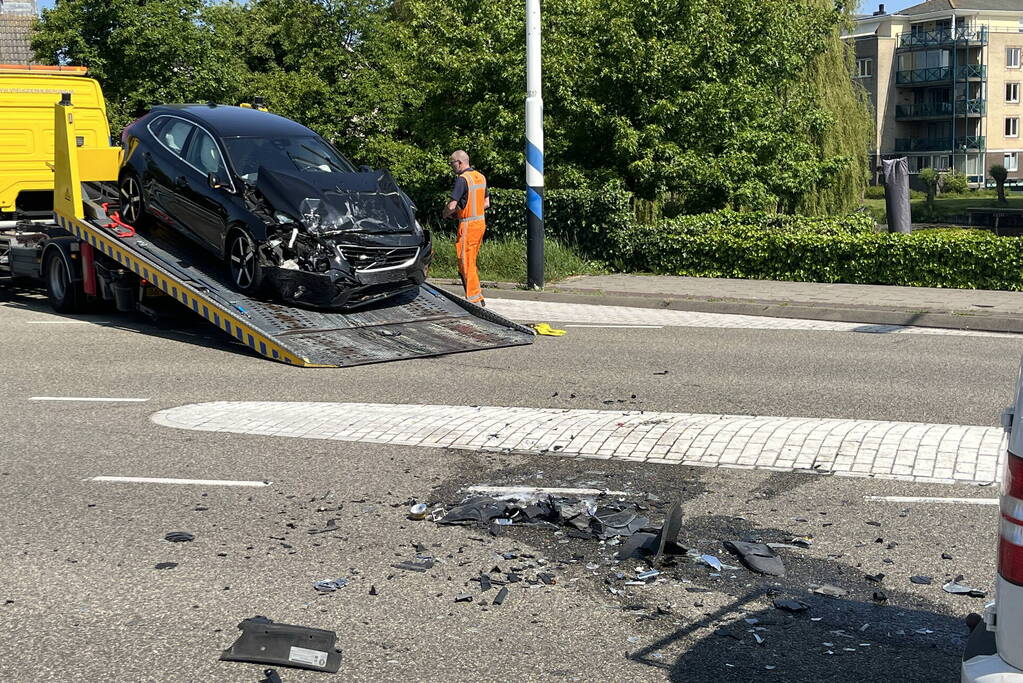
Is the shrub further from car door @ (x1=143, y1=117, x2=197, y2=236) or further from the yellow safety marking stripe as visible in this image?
the yellow safety marking stripe

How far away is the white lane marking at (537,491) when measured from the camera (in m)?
6.80

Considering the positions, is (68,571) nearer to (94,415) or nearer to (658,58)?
(94,415)

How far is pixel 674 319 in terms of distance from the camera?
1497cm

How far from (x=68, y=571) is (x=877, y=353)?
27.9ft

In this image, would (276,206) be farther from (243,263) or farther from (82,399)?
(82,399)

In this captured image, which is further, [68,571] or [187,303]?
[187,303]

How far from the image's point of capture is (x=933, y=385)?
10.1 metres

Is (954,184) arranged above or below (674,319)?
above

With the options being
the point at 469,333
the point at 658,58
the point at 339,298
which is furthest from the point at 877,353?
the point at 658,58

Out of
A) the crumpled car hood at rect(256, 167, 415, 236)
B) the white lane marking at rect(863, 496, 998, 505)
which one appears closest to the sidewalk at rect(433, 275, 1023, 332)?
the crumpled car hood at rect(256, 167, 415, 236)

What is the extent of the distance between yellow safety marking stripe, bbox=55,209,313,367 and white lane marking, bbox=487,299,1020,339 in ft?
13.8

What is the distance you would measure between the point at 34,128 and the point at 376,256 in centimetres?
743

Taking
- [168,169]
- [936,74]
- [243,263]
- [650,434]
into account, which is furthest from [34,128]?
[936,74]

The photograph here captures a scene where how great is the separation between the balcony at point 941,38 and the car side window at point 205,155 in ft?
236
